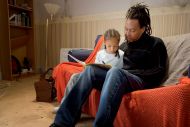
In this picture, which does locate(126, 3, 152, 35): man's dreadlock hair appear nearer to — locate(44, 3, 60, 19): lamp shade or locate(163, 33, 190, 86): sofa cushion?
locate(163, 33, 190, 86): sofa cushion

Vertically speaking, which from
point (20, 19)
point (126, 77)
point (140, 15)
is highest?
point (20, 19)

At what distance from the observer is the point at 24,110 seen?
1883 millimetres

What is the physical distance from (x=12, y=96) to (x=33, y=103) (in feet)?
1.24

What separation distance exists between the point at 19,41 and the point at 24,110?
6.54 feet

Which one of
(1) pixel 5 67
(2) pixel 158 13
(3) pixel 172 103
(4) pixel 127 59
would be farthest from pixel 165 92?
(1) pixel 5 67

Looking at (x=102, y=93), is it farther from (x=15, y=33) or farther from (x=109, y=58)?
(x=15, y=33)

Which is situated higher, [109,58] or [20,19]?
[20,19]

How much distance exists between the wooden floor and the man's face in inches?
27.8

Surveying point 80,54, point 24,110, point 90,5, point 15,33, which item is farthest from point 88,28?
point 24,110

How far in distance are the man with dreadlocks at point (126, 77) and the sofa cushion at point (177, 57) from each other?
6 centimetres

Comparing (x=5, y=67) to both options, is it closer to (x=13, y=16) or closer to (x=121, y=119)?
(x=13, y=16)

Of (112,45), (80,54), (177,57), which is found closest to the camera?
(177,57)

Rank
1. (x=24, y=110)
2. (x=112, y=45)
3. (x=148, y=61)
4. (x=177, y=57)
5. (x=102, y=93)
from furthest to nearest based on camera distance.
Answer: (x=24, y=110), (x=112, y=45), (x=177, y=57), (x=148, y=61), (x=102, y=93)

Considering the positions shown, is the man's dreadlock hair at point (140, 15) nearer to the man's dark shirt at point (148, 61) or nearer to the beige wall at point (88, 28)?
the man's dark shirt at point (148, 61)
